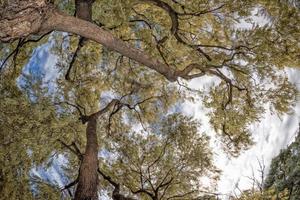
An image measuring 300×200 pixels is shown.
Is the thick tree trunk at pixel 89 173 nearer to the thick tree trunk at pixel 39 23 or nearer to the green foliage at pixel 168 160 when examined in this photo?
the green foliage at pixel 168 160

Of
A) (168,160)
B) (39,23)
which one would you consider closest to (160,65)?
(39,23)

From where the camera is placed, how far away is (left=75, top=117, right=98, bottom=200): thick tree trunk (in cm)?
928

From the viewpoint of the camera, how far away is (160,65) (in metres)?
8.20

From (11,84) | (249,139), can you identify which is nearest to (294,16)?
(249,139)

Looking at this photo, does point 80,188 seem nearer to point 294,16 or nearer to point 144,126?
point 144,126

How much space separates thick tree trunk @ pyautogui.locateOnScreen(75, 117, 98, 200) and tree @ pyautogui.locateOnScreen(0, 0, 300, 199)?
0.09 feet

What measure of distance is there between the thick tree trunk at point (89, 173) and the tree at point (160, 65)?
0.09 feet

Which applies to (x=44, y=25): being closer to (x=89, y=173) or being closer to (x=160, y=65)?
(x=160, y=65)

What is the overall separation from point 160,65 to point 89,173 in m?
3.40

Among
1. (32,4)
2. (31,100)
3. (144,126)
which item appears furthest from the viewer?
(144,126)

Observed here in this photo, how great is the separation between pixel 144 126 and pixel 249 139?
3.56 m

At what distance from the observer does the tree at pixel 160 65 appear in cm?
923

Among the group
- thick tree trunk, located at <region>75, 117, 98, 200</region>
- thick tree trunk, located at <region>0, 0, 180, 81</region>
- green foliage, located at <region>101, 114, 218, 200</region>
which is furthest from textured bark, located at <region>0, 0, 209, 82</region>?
green foliage, located at <region>101, 114, 218, 200</region>

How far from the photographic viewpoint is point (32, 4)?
5.04 m
